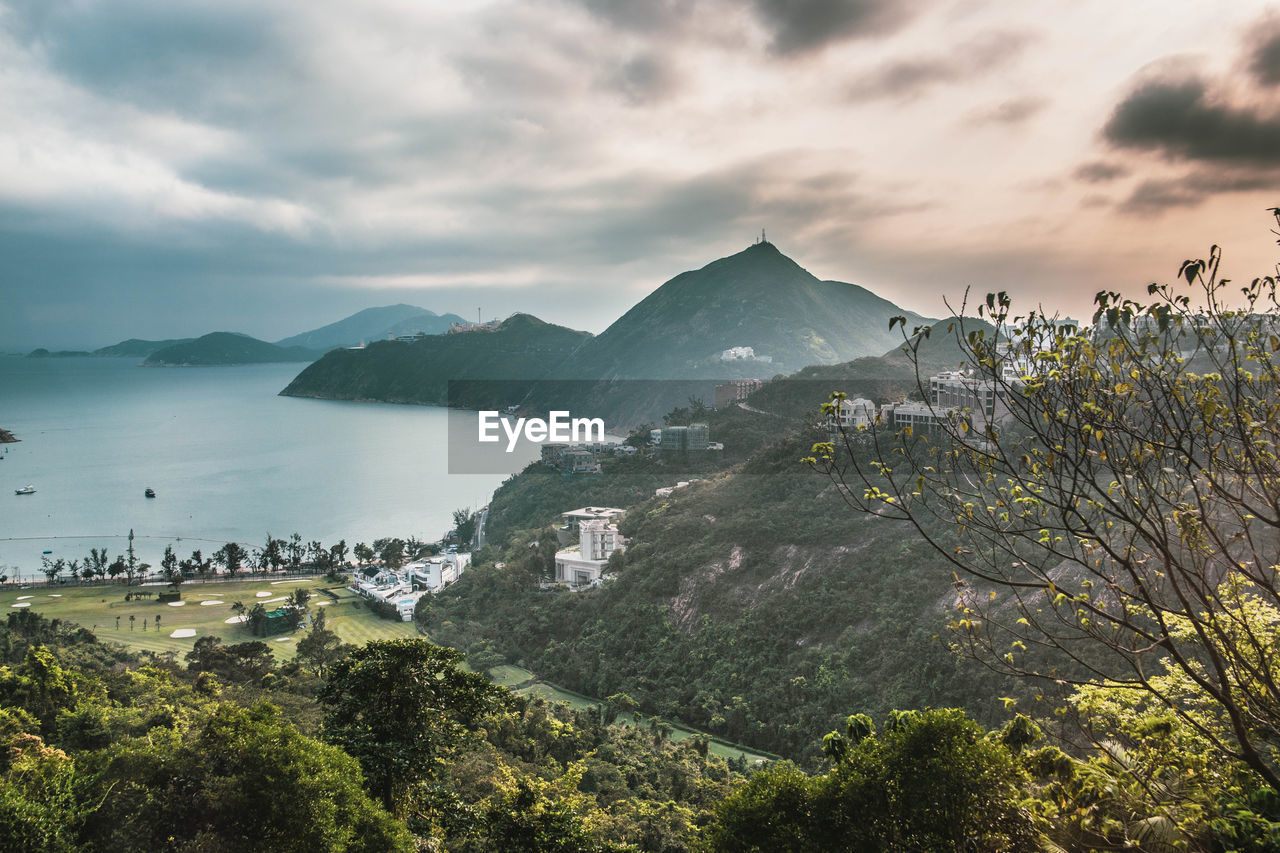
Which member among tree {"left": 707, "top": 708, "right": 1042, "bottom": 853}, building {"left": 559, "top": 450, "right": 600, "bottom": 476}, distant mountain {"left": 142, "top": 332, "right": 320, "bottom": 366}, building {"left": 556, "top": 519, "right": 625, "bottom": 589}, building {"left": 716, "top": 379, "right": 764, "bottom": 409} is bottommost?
building {"left": 556, "top": 519, "right": 625, "bottom": 589}

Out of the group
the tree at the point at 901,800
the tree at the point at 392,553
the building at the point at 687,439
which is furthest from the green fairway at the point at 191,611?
the tree at the point at 901,800

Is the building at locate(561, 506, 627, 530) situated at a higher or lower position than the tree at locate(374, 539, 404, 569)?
higher

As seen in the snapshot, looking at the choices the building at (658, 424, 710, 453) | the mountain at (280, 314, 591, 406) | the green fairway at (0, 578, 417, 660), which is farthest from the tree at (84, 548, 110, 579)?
the mountain at (280, 314, 591, 406)

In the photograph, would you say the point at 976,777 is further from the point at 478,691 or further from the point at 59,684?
the point at 59,684

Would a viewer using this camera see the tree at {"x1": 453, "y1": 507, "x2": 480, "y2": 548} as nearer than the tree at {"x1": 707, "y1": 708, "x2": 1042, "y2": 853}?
No

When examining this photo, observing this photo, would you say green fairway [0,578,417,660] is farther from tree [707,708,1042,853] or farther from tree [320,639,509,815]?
tree [707,708,1042,853]

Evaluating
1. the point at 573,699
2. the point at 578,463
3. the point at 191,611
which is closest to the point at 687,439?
the point at 578,463

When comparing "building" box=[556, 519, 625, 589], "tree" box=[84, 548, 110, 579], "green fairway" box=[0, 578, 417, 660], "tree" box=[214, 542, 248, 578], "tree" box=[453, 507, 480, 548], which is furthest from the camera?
"tree" box=[453, 507, 480, 548]
